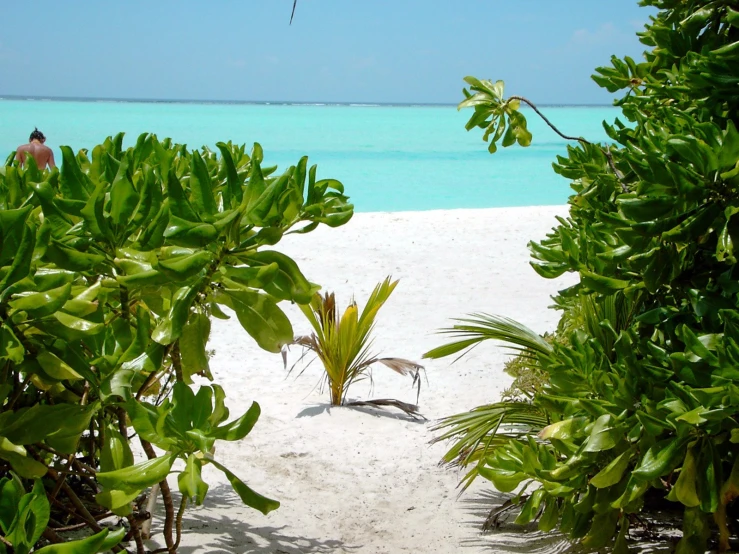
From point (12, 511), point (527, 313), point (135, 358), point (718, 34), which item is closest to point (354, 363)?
point (527, 313)

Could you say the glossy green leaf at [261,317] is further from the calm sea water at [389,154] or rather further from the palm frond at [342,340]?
the calm sea water at [389,154]

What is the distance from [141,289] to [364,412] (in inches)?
130

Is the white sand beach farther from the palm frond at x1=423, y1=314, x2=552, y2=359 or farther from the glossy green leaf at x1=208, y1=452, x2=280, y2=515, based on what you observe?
the glossy green leaf at x1=208, y1=452, x2=280, y2=515

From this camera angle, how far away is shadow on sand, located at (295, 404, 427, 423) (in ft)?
15.2

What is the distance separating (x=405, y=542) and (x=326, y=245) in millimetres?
6281

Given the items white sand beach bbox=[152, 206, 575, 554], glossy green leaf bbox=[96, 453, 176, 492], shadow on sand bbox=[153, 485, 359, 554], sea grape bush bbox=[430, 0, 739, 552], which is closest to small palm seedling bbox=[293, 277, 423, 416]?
white sand beach bbox=[152, 206, 575, 554]

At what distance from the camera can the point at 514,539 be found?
9.74ft

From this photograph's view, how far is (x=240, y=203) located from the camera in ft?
4.53

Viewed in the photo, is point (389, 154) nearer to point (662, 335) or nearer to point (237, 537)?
point (237, 537)

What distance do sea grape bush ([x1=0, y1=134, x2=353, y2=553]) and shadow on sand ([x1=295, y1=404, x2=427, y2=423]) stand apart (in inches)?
119

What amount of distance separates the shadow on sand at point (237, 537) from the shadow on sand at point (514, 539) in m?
0.52

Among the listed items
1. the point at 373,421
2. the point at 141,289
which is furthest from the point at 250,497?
the point at 373,421

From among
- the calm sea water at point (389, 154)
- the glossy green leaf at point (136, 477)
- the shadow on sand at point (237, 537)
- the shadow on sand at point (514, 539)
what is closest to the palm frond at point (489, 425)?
the shadow on sand at point (514, 539)

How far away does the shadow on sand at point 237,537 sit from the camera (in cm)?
A: 275
